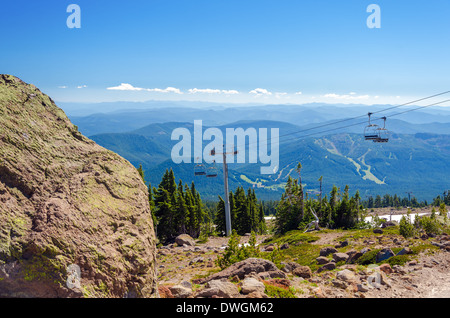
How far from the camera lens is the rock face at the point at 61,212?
7535mm

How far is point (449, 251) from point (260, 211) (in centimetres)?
7031

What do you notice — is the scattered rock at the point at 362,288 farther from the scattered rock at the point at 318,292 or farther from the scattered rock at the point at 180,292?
the scattered rock at the point at 180,292

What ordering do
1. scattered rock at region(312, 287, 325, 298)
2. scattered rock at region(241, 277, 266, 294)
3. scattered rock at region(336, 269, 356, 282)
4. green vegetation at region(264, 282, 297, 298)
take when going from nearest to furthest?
scattered rock at region(241, 277, 266, 294) → green vegetation at region(264, 282, 297, 298) → scattered rock at region(312, 287, 325, 298) → scattered rock at region(336, 269, 356, 282)

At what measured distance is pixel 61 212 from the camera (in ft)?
27.1

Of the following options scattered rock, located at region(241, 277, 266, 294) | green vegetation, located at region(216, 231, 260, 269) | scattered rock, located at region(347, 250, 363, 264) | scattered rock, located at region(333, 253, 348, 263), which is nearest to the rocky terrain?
scattered rock, located at region(241, 277, 266, 294)

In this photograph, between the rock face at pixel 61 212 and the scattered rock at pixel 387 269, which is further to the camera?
the scattered rock at pixel 387 269

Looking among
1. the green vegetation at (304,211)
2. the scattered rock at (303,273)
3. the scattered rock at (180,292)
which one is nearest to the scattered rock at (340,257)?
the scattered rock at (303,273)

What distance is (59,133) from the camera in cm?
1030

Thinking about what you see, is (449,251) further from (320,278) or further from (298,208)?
(298,208)

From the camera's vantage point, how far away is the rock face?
7535mm

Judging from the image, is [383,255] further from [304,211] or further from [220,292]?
[304,211]

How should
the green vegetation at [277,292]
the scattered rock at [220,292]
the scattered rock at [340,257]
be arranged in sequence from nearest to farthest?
the scattered rock at [220,292], the green vegetation at [277,292], the scattered rock at [340,257]

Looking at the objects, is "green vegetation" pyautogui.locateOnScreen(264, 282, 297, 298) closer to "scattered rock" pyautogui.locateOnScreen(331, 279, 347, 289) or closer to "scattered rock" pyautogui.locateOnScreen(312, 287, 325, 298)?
"scattered rock" pyautogui.locateOnScreen(312, 287, 325, 298)
